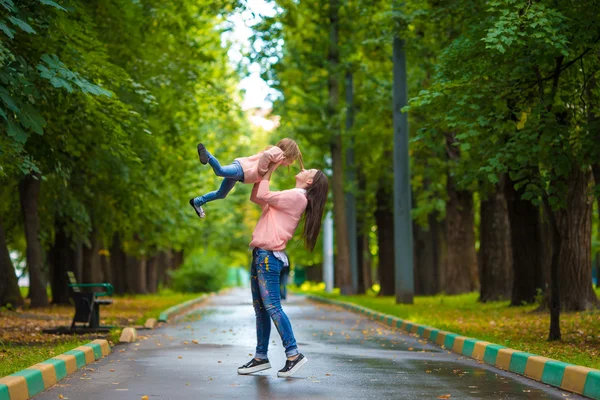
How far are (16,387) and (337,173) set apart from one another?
28118 mm

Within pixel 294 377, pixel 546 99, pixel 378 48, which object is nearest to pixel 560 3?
pixel 546 99

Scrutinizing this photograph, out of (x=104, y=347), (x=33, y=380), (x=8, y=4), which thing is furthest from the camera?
(x=104, y=347)

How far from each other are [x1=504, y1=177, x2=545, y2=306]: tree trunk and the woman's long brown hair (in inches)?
535

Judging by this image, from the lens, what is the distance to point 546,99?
13.5 m

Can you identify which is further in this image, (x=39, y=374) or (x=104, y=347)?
(x=104, y=347)

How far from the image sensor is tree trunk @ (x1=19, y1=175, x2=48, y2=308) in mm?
24078

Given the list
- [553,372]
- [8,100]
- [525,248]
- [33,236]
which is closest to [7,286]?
[33,236]

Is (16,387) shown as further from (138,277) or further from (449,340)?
(138,277)

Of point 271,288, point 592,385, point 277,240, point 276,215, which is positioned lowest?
point 592,385

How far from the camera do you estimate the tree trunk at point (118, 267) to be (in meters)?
40.8

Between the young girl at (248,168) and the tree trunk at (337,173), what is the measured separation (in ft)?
84.4

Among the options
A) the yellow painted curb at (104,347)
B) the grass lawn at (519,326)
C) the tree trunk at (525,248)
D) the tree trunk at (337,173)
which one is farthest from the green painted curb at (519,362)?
the tree trunk at (337,173)

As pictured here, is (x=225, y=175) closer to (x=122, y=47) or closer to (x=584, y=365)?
(x=584, y=365)

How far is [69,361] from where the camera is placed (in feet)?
34.1
